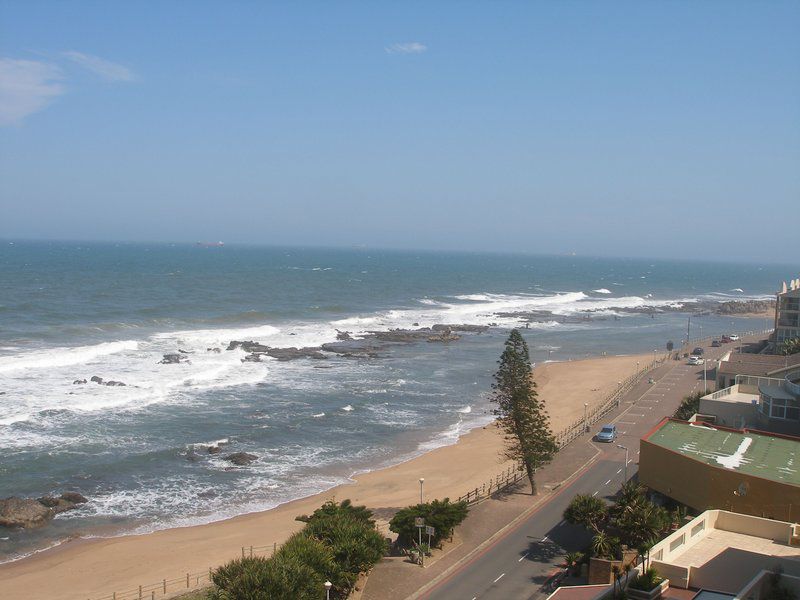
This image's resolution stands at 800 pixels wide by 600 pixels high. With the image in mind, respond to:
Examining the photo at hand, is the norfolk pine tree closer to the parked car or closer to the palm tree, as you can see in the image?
the parked car

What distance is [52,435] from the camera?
38.5 metres

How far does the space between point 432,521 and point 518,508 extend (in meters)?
5.50

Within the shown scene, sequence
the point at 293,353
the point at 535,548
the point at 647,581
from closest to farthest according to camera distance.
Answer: the point at 647,581 → the point at 535,548 → the point at 293,353

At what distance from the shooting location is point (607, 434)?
1528 inches

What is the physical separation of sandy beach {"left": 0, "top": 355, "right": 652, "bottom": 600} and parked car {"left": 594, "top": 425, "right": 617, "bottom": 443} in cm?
549

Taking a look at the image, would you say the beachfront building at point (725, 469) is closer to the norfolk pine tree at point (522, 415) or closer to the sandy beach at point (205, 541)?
the norfolk pine tree at point (522, 415)

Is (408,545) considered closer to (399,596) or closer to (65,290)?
(399,596)

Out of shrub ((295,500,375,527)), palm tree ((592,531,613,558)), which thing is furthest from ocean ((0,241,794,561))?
palm tree ((592,531,613,558))

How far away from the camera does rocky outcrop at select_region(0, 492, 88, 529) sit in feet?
93.5

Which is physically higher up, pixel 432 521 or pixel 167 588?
pixel 432 521

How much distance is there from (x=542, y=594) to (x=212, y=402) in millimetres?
31575

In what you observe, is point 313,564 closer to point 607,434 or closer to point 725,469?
point 725,469

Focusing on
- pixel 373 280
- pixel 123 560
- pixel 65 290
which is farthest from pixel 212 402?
pixel 373 280

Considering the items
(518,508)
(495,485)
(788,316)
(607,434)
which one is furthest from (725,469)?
(788,316)
